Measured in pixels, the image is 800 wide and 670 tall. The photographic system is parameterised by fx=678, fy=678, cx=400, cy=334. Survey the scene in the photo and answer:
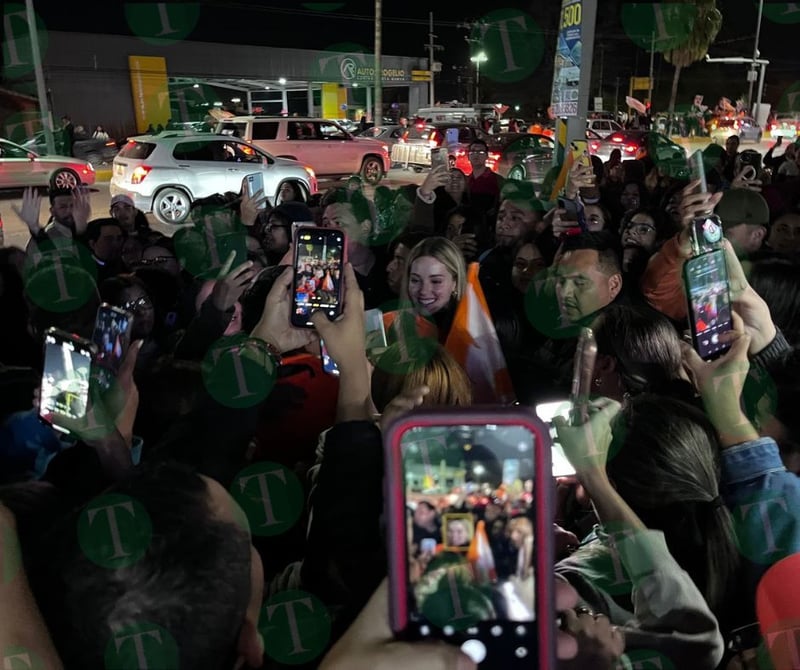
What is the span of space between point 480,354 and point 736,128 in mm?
31486

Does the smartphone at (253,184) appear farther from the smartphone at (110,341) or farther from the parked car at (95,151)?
the parked car at (95,151)

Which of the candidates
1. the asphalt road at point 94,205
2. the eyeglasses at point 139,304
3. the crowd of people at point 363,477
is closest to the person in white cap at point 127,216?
the asphalt road at point 94,205

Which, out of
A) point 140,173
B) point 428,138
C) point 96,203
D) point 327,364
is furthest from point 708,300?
point 428,138

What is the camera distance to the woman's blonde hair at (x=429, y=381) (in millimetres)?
1932

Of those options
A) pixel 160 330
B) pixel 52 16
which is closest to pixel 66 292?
pixel 160 330

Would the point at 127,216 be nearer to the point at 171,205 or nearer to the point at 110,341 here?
the point at 110,341

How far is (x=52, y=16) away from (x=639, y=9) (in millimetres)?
30922

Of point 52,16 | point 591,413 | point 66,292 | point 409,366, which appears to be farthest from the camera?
point 52,16

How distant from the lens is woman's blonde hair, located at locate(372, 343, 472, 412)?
6.34 feet

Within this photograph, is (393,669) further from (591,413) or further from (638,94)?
(638,94)

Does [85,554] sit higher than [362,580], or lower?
higher

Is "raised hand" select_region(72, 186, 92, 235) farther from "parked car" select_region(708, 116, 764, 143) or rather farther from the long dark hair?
"parked car" select_region(708, 116, 764, 143)

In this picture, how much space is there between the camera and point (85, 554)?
104 cm

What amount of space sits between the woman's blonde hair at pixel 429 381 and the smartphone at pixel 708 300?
0.75 m
